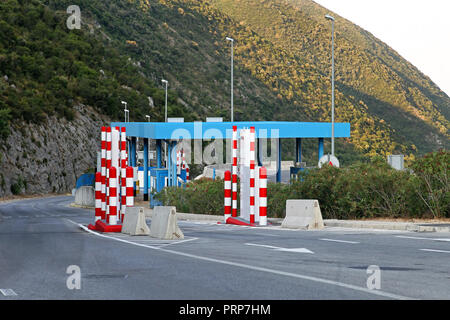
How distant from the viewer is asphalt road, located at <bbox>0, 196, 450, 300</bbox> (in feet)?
28.6

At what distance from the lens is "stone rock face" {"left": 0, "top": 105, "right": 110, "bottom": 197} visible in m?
79.6

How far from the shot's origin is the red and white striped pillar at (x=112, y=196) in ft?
67.1

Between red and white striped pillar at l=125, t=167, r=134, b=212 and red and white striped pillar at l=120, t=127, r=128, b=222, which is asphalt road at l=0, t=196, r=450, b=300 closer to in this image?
red and white striped pillar at l=125, t=167, r=134, b=212

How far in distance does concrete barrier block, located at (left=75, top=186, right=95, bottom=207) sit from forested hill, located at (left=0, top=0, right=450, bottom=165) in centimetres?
2566

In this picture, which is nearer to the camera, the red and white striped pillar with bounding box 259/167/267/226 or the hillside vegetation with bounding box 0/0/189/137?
the red and white striped pillar with bounding box 259/167/267/226

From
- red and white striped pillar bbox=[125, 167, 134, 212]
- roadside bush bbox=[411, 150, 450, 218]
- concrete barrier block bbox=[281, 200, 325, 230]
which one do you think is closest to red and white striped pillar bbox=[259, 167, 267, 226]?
concrete barrier block bbox=[281, 200, 325, 230]

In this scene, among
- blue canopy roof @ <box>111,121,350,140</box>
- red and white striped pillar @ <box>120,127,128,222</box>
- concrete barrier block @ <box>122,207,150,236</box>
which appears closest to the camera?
concrete barrier block @ <box>122,207,150,236</box>

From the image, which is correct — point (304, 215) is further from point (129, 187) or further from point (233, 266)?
point (233, 266)

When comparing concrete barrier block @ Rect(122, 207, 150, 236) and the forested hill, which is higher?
the forested hill

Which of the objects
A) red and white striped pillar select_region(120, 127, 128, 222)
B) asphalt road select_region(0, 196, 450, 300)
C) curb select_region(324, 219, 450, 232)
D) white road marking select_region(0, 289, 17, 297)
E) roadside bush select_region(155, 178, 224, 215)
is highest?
red and white striped pillar select_region(120, 127, 128, 222)

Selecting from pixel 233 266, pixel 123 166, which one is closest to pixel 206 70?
pixel 123 166

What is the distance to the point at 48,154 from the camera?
8569 cm

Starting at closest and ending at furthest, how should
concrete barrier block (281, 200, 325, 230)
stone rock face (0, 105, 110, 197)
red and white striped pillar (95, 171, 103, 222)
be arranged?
1. concrete barrier block (281, 200, 325, 230)
2. red and white striped pillar (95, 171, 103, 222)
3. stone rock face (0, 105, 110, 197)
